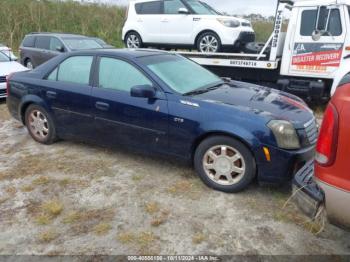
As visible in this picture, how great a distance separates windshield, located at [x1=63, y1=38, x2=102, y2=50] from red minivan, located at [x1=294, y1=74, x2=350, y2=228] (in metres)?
9.81

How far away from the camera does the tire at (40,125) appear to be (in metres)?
4.95

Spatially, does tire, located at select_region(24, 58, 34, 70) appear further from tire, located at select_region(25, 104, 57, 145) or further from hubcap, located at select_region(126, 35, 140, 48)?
tire, located at select_region(25, 104, 57, 145)

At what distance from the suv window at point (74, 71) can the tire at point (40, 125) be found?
536 mm

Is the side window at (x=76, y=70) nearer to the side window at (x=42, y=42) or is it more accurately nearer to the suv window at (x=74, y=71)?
the suv window at (x=74, y=71)

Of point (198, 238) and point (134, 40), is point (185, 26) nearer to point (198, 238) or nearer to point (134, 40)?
point (134, 40)

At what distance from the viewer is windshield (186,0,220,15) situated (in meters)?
8.79

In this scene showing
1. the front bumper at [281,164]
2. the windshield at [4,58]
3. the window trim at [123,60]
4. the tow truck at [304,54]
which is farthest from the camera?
the windshield at [4,58]

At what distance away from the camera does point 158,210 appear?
133 inches

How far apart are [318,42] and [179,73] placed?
4.13m

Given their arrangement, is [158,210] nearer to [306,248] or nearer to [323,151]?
[306,248]

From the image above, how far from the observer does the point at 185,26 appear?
8.84 metres

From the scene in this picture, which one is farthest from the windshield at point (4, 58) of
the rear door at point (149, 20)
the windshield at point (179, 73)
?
the windshield at point (179, 73)

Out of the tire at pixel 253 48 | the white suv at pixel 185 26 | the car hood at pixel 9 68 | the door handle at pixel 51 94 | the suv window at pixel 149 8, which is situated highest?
the suv window at pixel 149 8

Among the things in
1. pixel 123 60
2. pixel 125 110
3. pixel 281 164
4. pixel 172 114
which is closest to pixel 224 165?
pixel 281 164
